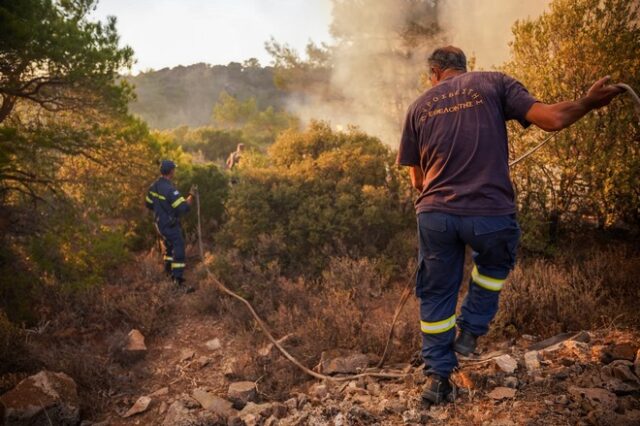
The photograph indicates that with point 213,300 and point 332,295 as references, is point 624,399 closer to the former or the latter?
point 332,295

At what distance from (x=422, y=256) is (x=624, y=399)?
1490mm

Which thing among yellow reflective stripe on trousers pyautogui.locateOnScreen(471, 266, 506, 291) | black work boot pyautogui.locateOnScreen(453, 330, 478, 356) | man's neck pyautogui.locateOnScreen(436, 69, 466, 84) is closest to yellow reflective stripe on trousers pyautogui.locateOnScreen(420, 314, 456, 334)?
black work boot pyautogui.locateOnScreen(453, 330, 478, 356)

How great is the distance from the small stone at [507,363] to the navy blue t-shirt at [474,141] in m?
1.30

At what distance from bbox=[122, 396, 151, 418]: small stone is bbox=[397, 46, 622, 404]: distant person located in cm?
286

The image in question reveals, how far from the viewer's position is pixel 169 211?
6.69 meters

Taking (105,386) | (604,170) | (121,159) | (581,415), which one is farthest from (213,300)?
(604,170)

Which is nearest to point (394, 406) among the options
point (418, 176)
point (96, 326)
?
point (418, 176)

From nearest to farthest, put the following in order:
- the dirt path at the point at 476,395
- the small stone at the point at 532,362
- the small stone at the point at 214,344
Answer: the dirt path at the point at 476,395
the small stone at the point at 532,362
the small stone at the point at 214,344

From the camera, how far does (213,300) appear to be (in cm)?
593

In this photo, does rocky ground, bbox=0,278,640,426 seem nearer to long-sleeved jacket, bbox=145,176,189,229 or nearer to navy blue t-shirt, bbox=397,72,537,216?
navy blue t-shirt, bbox=397,72,537,216

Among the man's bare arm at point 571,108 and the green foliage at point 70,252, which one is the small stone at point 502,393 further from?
the green foliage at point 70,252

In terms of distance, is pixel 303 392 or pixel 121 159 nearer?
pixel 303 392

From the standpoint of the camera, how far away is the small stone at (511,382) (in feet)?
9.11

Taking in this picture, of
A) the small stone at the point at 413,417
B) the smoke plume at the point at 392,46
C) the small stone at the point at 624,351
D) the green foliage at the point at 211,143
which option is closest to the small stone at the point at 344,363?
the small stone at the point at 413,417
